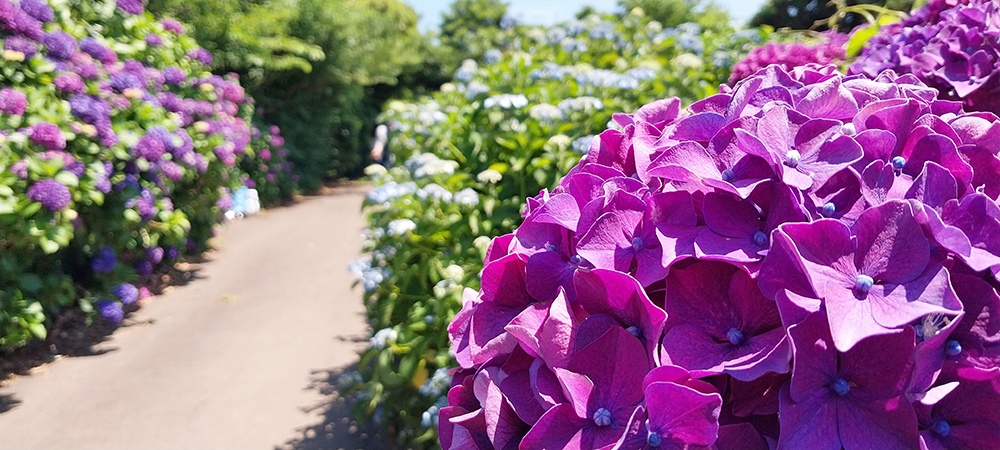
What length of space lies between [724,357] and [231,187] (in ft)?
24.8

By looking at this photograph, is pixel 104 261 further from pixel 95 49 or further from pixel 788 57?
pixel 788 57

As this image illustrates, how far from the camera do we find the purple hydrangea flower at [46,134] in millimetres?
3646

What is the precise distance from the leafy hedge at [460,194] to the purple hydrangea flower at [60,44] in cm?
242

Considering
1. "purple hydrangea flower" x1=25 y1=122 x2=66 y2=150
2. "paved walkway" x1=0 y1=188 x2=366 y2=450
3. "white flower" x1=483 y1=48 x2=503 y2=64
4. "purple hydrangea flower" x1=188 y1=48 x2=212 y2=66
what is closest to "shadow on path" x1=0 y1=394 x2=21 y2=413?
"paved walkway" x1=0 y1=188 x2=366 y2=450

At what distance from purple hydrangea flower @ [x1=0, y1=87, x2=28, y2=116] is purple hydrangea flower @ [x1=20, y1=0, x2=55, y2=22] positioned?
0.65m

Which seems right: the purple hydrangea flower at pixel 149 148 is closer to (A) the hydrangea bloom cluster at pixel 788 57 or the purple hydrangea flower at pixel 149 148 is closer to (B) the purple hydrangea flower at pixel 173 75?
(B) the purple hydrangea flower at pixel 173 75

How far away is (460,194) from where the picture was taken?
2645 mm

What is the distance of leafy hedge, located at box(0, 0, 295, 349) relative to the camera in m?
3.65

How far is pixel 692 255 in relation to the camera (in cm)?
70

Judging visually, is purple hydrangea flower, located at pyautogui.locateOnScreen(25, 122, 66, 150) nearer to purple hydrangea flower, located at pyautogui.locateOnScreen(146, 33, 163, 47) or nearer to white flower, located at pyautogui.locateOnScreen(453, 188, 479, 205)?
purple hydrangea flower, located at pyautogui.locateOnScreen(146, 33, 163, 47)

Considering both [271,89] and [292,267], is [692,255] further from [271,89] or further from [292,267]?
[271,89]

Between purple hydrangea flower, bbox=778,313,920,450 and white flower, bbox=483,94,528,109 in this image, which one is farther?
white flower, bbox=483,94,528,109

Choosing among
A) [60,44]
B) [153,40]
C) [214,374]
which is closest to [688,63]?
[214,374]

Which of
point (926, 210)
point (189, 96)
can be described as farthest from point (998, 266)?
point (189, 96)
